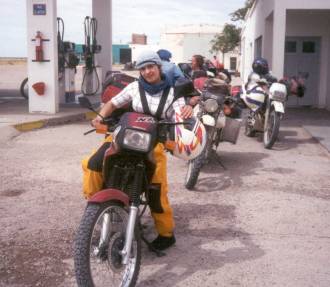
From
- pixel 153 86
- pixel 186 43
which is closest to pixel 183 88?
pixel 153 86

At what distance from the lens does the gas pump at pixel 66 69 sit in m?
14.7

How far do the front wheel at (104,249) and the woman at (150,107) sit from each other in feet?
1.64

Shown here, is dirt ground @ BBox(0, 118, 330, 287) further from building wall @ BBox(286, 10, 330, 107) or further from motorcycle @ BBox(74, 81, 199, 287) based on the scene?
building wall @ BBox(286, 10, 330, 107)

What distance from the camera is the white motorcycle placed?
9500 millimetres

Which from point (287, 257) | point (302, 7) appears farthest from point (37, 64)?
point (287, 257)

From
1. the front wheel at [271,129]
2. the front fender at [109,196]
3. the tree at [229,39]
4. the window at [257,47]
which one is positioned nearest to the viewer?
the front fender at [109,196]

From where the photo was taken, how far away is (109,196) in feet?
11.9

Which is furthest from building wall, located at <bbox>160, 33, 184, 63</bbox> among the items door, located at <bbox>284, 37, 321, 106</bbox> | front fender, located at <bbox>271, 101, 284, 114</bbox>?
front fender, located at <bbox>271, 101, 284, 114</bbox>

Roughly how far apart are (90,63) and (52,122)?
566 centimetres

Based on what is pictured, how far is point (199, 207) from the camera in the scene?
233 inches

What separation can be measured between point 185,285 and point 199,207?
200cm

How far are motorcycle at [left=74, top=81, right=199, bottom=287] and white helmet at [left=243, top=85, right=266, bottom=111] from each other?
6.28 metres

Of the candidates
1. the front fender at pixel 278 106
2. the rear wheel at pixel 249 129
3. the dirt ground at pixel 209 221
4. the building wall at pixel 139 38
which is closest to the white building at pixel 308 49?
the rear wheel at pixel 249 129

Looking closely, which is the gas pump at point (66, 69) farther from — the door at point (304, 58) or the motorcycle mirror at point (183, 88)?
the motorcycle mirror at point (183, 88)
